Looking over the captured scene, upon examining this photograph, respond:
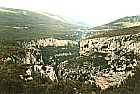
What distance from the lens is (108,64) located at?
409ft

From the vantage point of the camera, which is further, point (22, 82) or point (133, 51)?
point (133, 51)

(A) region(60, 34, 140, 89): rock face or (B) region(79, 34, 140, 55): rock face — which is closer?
(A) region(60, 34, 140, 89): rock face

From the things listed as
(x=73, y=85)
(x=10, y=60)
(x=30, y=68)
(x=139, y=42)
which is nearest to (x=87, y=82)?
(x=73, y=85)

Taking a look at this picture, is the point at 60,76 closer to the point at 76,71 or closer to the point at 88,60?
the point at 76,71

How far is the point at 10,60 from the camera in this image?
140 meters

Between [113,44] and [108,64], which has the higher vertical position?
[113,44]

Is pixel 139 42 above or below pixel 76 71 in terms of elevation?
above

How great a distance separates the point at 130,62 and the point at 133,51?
29.7 feet

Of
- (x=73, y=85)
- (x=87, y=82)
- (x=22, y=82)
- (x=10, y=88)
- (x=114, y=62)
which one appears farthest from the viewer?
(x=114, y=62)

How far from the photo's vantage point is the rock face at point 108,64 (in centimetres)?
11419

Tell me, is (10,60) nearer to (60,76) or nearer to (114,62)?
(60,76)

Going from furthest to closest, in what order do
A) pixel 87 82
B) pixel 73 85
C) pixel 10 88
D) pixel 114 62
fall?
pixel 114 62 < pixel 87 82 < pixel 73 85 < pixel 10 88

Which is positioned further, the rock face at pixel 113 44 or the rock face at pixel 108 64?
the rock face at pixel 113 44

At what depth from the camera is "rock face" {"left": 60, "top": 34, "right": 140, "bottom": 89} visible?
375 feet
